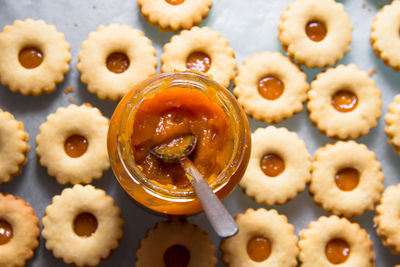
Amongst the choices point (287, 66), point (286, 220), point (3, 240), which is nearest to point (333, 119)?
point (287, 66)

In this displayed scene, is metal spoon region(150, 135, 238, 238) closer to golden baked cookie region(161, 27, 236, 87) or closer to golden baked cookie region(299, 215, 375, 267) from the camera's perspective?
golden baked cookie region(161, 27, 236, 87)

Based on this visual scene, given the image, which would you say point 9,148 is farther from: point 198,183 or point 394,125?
point 394,125

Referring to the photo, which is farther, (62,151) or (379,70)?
(379,70)

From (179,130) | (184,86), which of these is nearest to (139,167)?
(179,130)

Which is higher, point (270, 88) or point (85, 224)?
point (270, 88)

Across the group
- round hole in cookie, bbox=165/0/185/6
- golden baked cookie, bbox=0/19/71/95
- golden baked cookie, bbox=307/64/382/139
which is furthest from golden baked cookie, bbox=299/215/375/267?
golden baked cookie, bbox=0/19/71/95

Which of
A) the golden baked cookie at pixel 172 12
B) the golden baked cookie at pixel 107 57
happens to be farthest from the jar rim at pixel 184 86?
the golden baked cookie at pixel 172 12

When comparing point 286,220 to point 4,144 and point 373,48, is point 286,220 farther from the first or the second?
point 4,144
